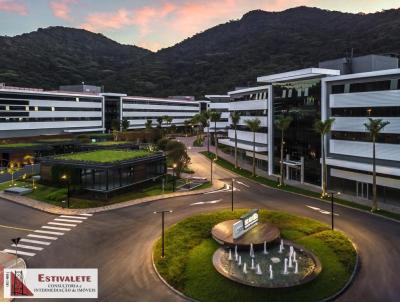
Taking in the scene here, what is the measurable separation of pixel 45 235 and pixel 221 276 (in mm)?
22906

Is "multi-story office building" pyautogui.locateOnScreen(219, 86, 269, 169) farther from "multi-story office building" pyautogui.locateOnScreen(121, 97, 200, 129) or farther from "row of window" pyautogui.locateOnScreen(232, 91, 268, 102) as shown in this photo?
"multi-story office building" pyautogui.locateOnScreen(121, 97, 200, 129)

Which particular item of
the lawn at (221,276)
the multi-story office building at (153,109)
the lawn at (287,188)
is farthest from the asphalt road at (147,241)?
the multi-story office building at (153,109)

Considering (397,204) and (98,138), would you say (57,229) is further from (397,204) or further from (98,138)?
(98,138)

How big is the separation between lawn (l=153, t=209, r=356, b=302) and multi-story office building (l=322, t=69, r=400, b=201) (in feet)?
55.2

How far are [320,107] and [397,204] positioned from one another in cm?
2174

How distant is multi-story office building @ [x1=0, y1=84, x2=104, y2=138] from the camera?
327 feet

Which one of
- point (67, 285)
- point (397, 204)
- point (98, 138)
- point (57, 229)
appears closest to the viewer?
point (67, 285)

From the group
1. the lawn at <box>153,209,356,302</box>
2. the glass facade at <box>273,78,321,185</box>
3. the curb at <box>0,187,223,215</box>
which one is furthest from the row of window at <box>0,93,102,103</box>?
the lawn at <box>153,209,356,302</box>

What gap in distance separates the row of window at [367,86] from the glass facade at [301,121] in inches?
174

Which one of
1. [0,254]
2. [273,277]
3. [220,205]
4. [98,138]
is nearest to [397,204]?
[220,205]

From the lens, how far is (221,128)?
513 feet

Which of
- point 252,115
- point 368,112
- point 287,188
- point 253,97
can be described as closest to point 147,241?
point 287,188

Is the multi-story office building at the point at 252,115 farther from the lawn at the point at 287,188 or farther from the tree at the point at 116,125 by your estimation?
the tree at the point at 116,125

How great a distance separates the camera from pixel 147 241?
37.2 meters
